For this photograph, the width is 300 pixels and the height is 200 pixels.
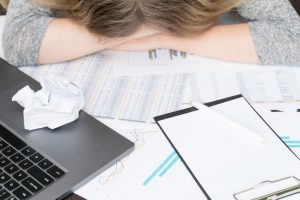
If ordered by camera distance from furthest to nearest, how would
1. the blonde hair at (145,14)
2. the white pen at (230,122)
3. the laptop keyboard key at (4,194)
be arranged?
1. the blonde hair at (145,14)
2. the white pen at (230,122)
3. the laptop keyboard key at (4,194)

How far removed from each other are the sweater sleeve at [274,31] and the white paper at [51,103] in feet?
1.17

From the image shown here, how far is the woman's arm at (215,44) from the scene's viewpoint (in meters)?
0.84

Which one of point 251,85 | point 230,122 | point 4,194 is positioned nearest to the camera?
point 4,194

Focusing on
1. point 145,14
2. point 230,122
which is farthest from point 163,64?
point 230,122

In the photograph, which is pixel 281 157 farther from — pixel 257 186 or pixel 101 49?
pixel 101 49

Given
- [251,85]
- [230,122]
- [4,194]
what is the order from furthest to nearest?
1. [251,85]
2. [230,122]
3. [4,194]

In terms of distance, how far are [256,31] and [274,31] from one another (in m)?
0.03

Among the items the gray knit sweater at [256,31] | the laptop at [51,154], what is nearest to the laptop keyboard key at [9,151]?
the laptop at [51,154]

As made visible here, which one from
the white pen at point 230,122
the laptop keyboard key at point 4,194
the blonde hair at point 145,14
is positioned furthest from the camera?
the blonde hair at point 145,14

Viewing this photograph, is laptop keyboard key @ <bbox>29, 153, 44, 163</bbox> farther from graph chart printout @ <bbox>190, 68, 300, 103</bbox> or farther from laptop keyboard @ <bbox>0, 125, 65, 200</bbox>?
graph chart printout @ <bbox>190, 68, 300, 103</bbox>

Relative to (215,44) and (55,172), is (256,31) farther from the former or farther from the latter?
(55,172)

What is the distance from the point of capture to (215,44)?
0.85 m

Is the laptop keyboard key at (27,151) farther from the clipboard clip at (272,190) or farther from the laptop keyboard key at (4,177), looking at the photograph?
the clipboard clip at (272,190)

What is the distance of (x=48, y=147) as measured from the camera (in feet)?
2.12
